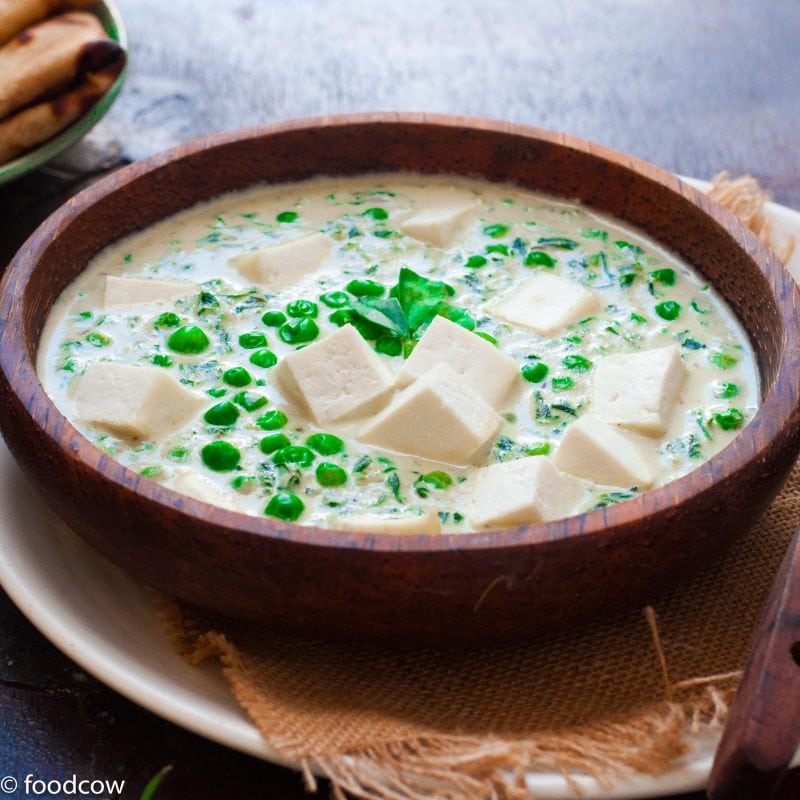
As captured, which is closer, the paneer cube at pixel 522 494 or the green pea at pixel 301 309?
the paneer cube at pixel 522 494

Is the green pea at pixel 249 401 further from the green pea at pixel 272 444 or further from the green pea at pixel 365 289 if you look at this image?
the green pea at pixel 365 289

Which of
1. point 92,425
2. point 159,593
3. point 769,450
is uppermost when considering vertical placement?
point 769,450

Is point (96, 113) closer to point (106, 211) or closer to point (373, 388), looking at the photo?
point (106, 211)

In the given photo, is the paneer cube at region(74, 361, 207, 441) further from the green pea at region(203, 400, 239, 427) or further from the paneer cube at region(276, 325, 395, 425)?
the paneer cube at region(276, 325, 395, 425)

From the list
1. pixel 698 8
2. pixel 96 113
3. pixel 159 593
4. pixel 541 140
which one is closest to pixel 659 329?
pixel 541 140

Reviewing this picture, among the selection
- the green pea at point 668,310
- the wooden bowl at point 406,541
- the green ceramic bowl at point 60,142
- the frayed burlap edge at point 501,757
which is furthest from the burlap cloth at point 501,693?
the green ceramic bowl at point 60,142

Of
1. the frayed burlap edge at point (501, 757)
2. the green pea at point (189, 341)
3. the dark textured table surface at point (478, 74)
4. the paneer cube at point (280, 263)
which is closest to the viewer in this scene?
the frayed burlap edge at point (501, 757)

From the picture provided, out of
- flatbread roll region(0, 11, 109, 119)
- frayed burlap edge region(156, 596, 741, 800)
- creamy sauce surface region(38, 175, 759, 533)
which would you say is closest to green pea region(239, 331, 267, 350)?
creamy sauce surface region(38, 175, 759, 533)
